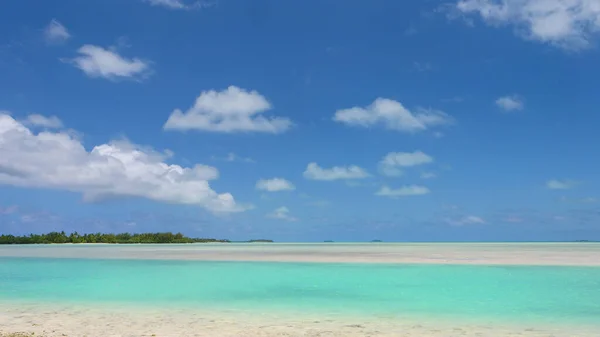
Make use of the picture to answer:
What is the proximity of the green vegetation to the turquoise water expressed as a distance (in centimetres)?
8922

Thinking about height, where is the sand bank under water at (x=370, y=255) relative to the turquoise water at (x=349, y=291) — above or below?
above

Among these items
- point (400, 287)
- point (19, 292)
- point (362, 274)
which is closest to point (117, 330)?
point (19, 292)

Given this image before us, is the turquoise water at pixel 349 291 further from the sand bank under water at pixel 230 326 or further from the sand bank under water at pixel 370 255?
the sand bank under water at pixel 370 255

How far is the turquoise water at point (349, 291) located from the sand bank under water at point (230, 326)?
4.50 ft

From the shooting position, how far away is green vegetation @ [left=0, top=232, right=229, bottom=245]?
110m

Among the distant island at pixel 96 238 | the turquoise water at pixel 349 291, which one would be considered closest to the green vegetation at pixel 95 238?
the distant island at pixel 96 238

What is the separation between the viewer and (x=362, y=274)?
85.6 feet

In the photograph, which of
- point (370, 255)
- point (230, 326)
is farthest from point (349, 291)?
point (370, 255)

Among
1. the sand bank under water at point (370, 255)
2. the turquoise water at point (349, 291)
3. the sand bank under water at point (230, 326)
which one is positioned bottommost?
the sand bank under water at point (230, 326)

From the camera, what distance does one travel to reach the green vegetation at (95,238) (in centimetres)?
11000

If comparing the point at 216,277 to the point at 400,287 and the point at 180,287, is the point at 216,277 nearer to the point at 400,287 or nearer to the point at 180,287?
the point at 180,287

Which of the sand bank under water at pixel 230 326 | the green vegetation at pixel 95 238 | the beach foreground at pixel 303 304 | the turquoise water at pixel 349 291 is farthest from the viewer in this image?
the green vegetation at pixel 95 238

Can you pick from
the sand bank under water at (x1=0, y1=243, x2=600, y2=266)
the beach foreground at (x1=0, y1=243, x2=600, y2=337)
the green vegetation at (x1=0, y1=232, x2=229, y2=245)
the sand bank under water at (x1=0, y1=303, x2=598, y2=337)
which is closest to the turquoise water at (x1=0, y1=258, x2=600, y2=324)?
the beach foreground at (x1=0, y1=243, x2=600, y2=337)

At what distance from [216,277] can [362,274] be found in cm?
697
